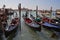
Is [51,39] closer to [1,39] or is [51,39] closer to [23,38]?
[23,38]

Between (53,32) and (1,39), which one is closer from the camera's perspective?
(1,39)

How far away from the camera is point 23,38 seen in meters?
9.76

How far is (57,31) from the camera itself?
10844mm

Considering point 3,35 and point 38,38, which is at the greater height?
point 3,35

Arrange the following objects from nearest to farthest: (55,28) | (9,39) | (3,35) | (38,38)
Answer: (3,35), (9,39), (38,38), (55,28)

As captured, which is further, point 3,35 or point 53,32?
point 53,32

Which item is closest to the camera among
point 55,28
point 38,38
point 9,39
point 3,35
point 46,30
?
point 3,35

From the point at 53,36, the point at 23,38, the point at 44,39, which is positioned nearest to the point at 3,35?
the point at 23,38

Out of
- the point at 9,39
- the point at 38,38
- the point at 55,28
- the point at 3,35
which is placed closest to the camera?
the point at 3,35

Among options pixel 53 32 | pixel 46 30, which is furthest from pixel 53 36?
pixel 46 30

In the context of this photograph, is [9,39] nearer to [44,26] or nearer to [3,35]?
[3,35]

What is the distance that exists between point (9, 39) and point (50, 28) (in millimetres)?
3683

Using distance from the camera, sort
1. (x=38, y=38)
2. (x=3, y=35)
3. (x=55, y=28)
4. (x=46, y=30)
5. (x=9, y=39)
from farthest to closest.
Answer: (x=46, y=30), (x=55, y=28), (x=38, y=38), (x=9, y=39), (x=3, y=35)

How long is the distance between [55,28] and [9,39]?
11.7 ft
